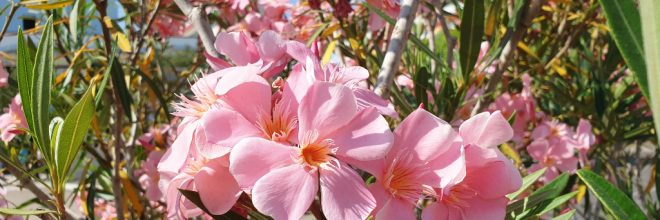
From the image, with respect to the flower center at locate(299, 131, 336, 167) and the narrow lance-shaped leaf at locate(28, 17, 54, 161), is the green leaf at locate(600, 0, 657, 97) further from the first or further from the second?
the narrow lance-shaped leaf at locate(28, 17, 54, 161)

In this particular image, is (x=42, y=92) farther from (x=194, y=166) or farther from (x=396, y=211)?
(x=396, y=211)

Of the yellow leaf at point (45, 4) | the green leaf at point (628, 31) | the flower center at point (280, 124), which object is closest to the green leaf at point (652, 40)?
the green leaf at point (628, 31)

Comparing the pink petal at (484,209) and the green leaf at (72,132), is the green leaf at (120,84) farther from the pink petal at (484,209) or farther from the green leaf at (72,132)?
the pink petal at (484,209)

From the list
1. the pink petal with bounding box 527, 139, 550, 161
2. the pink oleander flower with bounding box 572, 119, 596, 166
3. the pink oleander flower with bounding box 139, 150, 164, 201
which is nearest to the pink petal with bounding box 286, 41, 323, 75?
the pink oleander flower with bounding box 139, 150, 164, 201

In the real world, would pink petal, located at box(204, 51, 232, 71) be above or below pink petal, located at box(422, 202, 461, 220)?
above

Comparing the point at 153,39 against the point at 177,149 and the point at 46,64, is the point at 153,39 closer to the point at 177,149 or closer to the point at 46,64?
the point at 46,64

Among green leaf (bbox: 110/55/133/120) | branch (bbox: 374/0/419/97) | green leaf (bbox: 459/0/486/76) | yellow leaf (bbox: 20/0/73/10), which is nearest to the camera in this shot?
branch (bbox: 374/0/419/97)

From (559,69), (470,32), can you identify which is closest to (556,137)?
(559,69)
